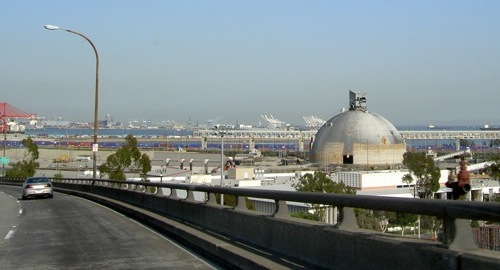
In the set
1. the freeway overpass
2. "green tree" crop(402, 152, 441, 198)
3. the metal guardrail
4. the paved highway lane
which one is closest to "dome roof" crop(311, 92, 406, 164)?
"green tree" crop(402, 152, 441, 198)

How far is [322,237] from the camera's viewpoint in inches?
371

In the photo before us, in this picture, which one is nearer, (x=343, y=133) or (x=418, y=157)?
(x=418, y=157)

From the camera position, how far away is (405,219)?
37.4 ft

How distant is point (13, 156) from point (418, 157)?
132863 mm

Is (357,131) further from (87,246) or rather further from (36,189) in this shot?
(87,246)

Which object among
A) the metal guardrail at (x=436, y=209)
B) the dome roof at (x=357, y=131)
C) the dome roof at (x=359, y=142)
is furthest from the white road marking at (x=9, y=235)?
the dome roof at (x=357, y=131)

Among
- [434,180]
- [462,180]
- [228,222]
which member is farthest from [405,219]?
[434,180]

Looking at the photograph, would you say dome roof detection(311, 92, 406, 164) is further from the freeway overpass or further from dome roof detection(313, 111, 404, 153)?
the freeway overpass

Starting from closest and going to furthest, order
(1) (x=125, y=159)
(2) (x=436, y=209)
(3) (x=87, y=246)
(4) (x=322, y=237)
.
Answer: (2) (x=436, y=209), (4) (x=322, y=237), (3) (x=87, y=246), (1) (x=125, y=159)

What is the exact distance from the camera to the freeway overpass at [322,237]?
6.42m

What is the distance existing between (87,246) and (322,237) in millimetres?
8423

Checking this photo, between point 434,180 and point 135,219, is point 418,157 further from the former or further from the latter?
point 135,219

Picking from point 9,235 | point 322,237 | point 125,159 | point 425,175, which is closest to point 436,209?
point 322,237

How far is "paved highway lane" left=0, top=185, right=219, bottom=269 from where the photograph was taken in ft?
43.0
